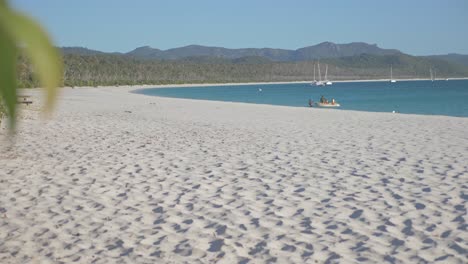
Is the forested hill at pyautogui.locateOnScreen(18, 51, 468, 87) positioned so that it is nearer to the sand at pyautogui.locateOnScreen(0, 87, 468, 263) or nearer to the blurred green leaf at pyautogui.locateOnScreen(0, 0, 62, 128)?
the sand at pyautogui.locateOnScreen(0, 87, 468, 263)

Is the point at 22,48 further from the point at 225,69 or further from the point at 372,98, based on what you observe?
the point at 225,69

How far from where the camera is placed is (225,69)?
15200cm

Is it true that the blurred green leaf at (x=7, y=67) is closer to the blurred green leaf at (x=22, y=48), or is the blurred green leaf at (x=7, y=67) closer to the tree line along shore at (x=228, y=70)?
the blurred green leaf at (x=22, y=48)

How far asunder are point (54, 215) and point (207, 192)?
1.66 metres

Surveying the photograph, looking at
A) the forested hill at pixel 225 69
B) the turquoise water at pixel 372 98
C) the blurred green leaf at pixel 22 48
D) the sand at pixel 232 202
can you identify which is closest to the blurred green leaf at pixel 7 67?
the blurred green leaf at pixel 22 48

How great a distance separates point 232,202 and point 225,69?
14802 cm

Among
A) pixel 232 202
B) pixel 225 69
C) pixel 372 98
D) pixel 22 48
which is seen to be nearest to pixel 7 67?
pixel 22 48

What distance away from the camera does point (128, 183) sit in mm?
6215

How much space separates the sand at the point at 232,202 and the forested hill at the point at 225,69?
70326 mm

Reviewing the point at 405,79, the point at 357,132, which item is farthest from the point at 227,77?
the point at 357,132

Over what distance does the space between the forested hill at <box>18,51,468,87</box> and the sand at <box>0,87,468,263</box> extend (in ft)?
231

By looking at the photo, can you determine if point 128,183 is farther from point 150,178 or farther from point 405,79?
point 405,79

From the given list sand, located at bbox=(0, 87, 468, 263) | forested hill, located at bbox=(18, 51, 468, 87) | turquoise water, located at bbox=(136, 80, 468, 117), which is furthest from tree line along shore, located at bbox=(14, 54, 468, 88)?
sand, located at bbox=(0, 87, 468, 263)

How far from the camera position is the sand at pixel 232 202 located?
3.81 m
